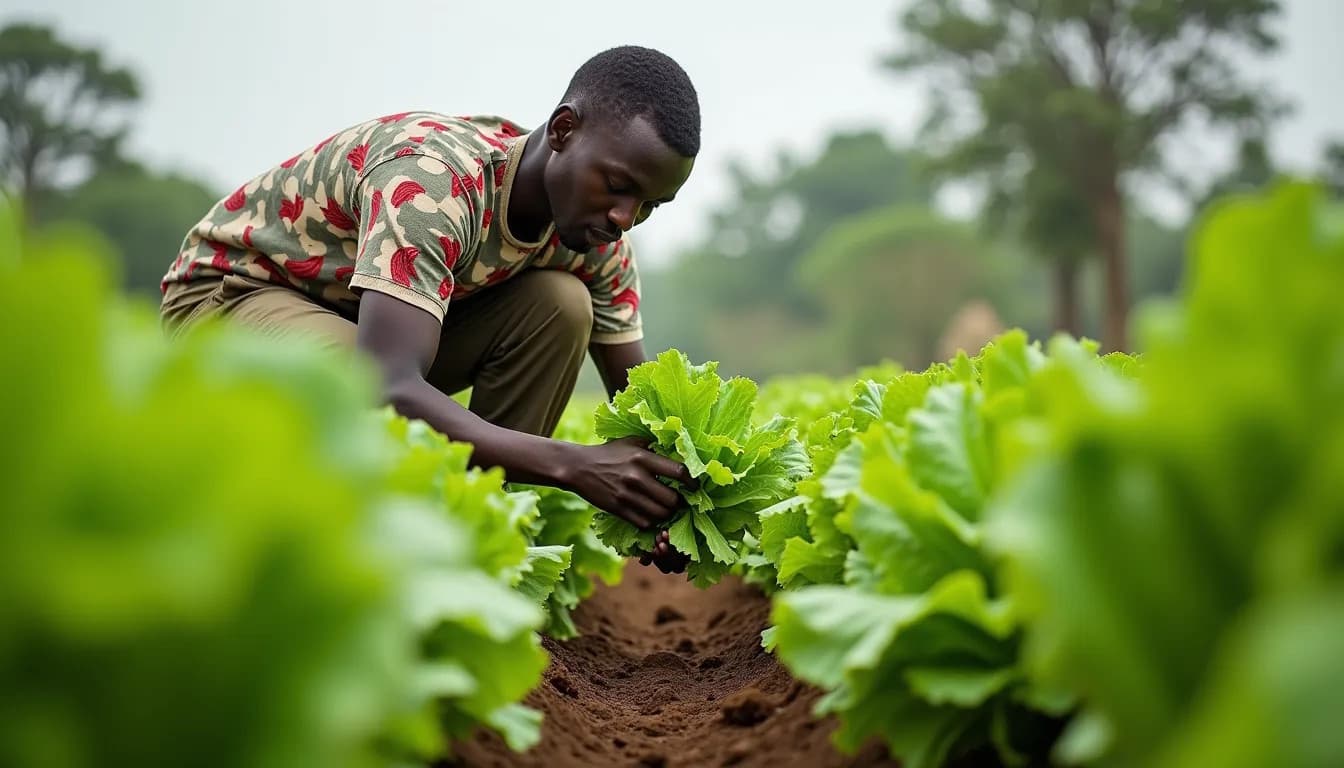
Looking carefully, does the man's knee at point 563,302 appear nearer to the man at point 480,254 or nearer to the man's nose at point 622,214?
the man at point 480,254

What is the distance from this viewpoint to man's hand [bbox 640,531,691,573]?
11.7 ft

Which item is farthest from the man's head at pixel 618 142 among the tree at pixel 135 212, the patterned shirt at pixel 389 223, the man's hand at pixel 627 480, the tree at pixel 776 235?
the tree at pixel 776 235

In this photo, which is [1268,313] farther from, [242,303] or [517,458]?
[242,303]

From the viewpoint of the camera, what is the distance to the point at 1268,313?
4.51 ft

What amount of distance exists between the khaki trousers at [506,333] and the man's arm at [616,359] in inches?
8.0

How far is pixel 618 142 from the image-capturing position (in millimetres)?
3527

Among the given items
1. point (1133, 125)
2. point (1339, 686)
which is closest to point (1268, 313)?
point (1339, 686)

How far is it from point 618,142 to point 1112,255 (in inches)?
1105

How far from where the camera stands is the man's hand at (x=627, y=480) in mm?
3340

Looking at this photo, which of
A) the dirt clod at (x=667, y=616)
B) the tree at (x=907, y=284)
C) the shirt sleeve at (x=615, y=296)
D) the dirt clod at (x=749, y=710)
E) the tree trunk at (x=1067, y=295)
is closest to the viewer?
the dirt clod at (x=749, y=710)

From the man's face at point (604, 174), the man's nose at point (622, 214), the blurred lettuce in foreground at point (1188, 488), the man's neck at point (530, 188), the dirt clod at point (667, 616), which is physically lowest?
the blurred lettuce in foreground at point (1188, 488)

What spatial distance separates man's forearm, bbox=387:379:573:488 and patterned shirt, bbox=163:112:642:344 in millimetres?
313

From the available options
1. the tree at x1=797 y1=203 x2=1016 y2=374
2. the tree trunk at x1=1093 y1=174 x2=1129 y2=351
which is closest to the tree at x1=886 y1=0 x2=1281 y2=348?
the tree trunk at x1=1093 y1=174 x2=1129 y2=351

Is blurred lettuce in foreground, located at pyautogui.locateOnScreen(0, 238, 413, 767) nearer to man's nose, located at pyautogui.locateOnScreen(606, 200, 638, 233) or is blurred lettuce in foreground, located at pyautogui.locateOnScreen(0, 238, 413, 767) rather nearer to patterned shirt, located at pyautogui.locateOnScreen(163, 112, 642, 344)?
patterned shirt, located at pyautogui.locateOnScreen(163, 112, 642, 344)
